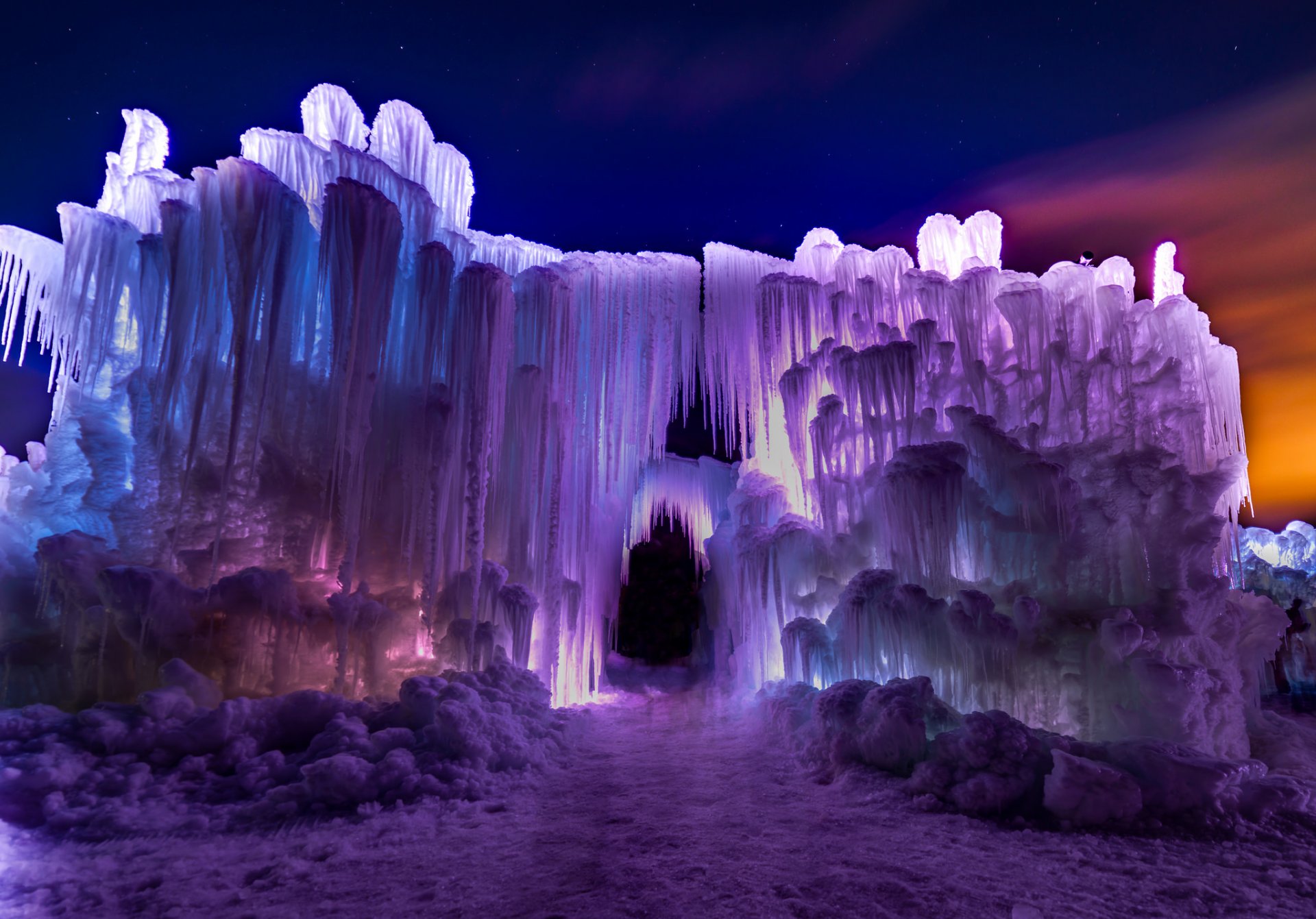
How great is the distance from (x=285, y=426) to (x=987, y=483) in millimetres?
8514

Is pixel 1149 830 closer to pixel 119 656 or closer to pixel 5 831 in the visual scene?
pixel 5 831

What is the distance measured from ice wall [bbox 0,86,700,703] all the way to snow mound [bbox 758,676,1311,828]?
4.41m

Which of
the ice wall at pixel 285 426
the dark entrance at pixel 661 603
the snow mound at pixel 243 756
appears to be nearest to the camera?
the snow mound at pixel 243 756

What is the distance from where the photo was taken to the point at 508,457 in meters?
9.32

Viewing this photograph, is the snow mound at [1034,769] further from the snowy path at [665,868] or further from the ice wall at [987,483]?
the ice wall at [987,483]

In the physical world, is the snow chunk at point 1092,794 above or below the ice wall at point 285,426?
below

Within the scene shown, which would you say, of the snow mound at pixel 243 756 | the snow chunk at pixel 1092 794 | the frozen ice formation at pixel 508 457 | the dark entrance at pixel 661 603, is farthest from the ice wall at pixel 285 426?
the dark entrance at pixel 661 603

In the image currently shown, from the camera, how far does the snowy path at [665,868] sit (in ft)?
10.2

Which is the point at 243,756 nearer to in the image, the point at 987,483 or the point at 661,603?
the point at 987,483

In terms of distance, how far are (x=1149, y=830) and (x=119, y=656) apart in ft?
28.5

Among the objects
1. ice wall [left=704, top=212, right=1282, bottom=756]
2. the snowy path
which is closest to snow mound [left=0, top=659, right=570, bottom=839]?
the snowy path

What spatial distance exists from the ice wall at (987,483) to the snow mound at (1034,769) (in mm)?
1406

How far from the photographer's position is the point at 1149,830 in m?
Answer: 4.21

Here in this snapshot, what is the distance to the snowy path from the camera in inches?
122
